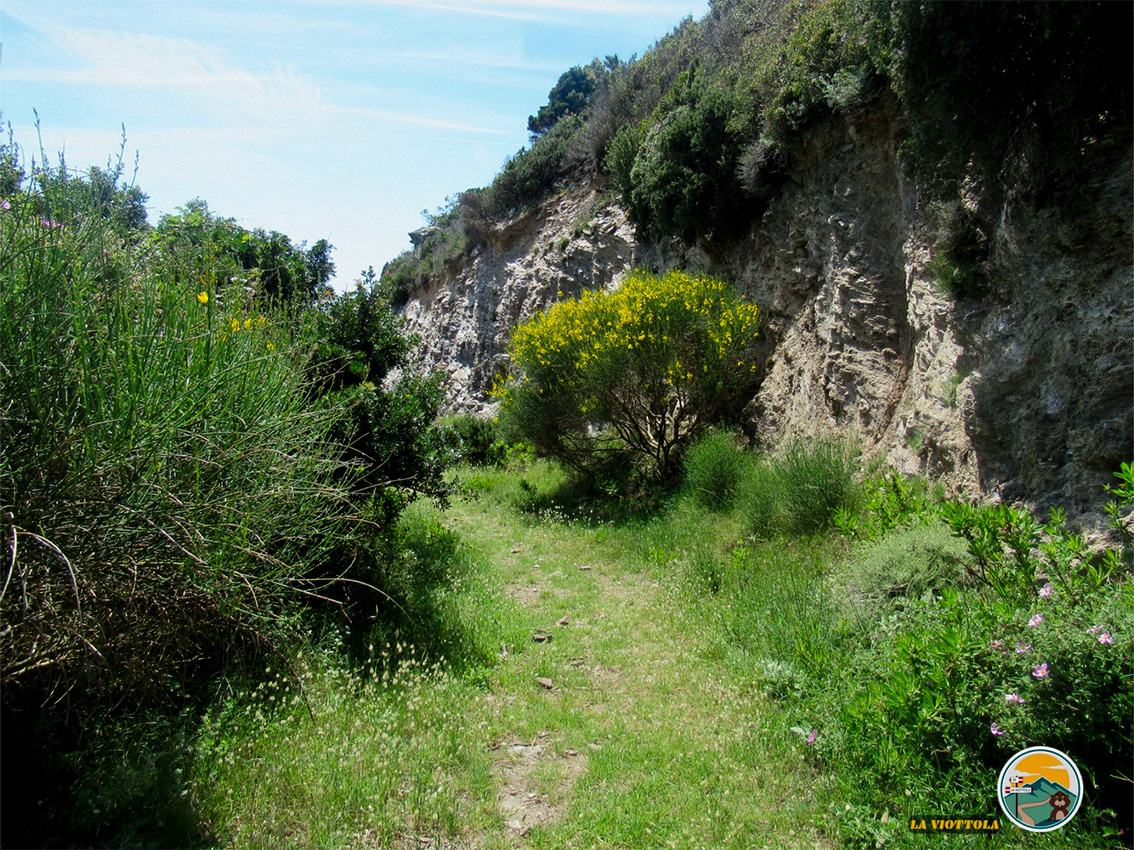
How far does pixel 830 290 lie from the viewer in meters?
8.70

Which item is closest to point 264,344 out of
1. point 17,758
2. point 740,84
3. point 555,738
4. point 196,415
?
point 196,415

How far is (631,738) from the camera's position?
3811 mm

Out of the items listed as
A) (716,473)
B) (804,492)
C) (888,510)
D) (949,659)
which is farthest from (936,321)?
(949,659)

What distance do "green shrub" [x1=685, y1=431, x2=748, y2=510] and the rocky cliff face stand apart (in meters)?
1.25

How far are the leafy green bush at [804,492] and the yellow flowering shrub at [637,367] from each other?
9.75 ft

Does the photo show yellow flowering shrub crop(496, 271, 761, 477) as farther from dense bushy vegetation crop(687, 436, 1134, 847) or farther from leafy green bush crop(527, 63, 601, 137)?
leafy green bush crop(527, 63, 601, 137)

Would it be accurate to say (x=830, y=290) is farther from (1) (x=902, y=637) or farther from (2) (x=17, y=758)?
(2) (x=17, y=758)

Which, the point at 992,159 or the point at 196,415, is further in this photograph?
the point at 992,159

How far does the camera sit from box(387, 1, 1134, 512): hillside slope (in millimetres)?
4297

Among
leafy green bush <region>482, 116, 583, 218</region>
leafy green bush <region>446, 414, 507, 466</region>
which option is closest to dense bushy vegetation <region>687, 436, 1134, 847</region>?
leafy green bush <region>446, 414, 507, 466</region>

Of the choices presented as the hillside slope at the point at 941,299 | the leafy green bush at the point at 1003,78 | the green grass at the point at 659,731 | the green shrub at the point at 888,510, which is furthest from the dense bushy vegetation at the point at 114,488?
the leafy green bush at the point at 1003,78

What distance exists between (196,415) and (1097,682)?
371cm

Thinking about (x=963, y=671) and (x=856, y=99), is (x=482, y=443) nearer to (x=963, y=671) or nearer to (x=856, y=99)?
(x=856, y=99)

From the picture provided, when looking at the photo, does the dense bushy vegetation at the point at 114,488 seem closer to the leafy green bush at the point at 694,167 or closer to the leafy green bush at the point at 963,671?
the leafy green bush at the point at 963,671
